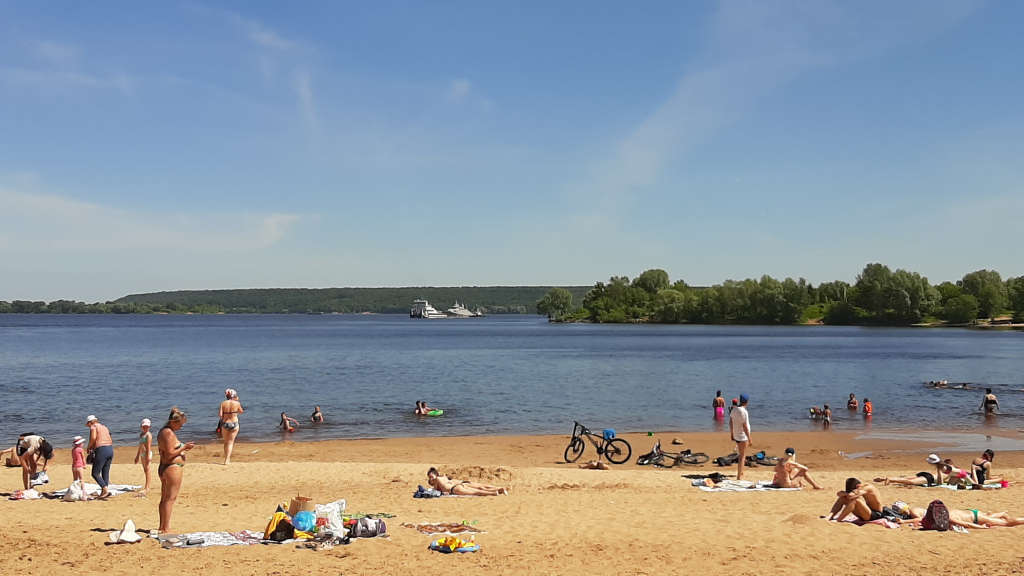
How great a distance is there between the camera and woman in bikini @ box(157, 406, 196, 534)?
985cm

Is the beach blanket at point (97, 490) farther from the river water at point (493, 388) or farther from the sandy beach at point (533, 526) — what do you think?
the river water at point (493, 388)

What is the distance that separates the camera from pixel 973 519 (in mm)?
11695

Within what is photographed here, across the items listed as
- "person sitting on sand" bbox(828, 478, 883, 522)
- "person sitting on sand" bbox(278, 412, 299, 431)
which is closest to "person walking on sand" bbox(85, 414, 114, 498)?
"person sitting on sand" bbox(828, 478, 883, 522)

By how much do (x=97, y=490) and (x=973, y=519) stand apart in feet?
50.6

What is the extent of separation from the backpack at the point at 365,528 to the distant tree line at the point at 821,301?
147 metres

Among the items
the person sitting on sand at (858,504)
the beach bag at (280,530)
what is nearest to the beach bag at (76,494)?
the beach bag at (280,530)

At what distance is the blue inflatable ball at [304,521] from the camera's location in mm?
11039

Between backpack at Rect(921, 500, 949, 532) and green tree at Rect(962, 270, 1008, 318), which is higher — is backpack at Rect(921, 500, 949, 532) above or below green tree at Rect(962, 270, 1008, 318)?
below

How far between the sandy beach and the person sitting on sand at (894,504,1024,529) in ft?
0.60

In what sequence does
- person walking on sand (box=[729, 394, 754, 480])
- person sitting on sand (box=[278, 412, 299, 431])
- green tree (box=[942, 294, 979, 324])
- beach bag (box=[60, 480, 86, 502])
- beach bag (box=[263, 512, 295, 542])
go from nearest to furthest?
1. beach bag (box=[263, 512, 295, 542])
2. beach bag (box=[60, 480, 86, 502])
3. person walking on sand (box=[729, 394, 754, 480])
4. person sitting on sand (box=[278, 412, 299, 431])
5. green tree (box=[942, 294, 979, 324])

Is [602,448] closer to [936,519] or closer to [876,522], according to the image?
[876,522]

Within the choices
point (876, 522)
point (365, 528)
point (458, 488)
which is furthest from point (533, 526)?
point (876, 522)

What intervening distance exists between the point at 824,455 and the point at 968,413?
46.4 ft

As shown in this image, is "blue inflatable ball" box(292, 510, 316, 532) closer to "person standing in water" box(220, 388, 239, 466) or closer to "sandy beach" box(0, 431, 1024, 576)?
"sandy beach" box(0, 431, 1024, 576)
